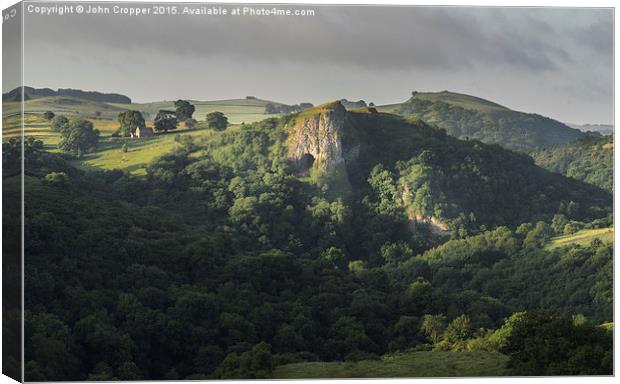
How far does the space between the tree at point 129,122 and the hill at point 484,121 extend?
3932mm

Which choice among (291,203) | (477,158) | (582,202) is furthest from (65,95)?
(582,202)

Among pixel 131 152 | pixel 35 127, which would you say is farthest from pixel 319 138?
pixel 35 127

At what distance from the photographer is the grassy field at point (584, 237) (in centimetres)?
2121

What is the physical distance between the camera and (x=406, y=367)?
1914 cm

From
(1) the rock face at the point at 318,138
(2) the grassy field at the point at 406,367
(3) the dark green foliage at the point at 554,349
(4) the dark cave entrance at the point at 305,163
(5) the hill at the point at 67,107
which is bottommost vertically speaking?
(2) the grassy field at the point at 406,367

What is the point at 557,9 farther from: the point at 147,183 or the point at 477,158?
the point at 147,183

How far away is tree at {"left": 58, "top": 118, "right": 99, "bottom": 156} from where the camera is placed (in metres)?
20.1

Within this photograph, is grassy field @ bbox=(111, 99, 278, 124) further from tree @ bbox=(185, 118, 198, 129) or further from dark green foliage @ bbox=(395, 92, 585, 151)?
dark green foliage @ bbox=(395, 92, 585, 151)

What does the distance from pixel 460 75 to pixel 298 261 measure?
399 centimetres

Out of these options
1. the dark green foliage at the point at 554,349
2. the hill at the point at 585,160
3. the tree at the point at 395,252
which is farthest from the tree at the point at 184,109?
the hill at the point at 585,160

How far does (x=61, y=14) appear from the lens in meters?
19.0

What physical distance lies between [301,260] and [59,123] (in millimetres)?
4346

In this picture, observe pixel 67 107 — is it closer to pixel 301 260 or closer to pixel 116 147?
pixel 116 147

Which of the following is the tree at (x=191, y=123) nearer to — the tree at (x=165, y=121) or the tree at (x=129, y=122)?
the tree at (x=165, y=121)
